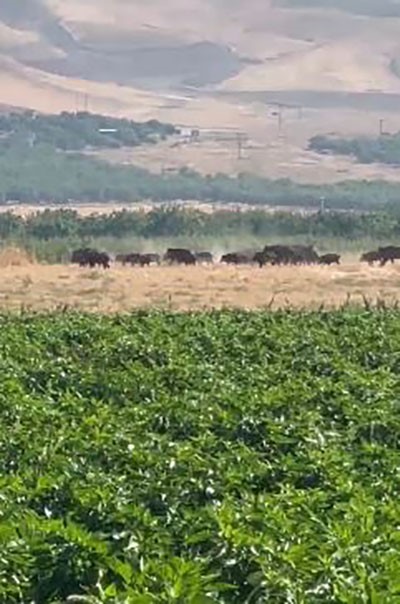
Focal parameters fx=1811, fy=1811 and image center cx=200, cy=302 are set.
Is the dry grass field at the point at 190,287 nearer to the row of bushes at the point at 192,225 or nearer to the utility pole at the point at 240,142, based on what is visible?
the row of bushes at the point at 192,225

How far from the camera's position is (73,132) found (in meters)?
168

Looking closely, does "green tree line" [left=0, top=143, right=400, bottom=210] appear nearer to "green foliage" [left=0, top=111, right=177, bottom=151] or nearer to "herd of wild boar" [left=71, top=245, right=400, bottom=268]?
"green foliage" [left=0, top=111, right=177, bottom=151]

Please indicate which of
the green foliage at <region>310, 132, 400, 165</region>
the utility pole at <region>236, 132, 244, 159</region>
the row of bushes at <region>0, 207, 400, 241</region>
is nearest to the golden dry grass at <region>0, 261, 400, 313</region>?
the row of bushes at <region>0, 207, 400, 241</region>

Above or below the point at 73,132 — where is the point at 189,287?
below

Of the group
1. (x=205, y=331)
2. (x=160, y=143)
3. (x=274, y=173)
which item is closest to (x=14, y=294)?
(x=205, y=331)

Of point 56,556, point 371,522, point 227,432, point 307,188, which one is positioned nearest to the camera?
point 56,556

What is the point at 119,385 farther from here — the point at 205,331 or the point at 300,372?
the point at 205,331

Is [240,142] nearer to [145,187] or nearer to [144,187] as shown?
[145,187]

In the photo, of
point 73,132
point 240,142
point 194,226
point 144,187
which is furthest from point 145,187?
point 194,226

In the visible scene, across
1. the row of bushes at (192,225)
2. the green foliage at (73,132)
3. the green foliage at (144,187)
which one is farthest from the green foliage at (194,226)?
the green foliage at (73,132)

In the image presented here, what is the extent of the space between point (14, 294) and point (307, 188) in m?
99.4

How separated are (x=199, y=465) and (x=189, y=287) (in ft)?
101

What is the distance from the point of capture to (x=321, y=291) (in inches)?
1705

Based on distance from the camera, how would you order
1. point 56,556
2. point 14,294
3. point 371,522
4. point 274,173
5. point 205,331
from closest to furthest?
point 56,556 < point 371,522 < point 205,331 < point 14,294 < point 274,173
